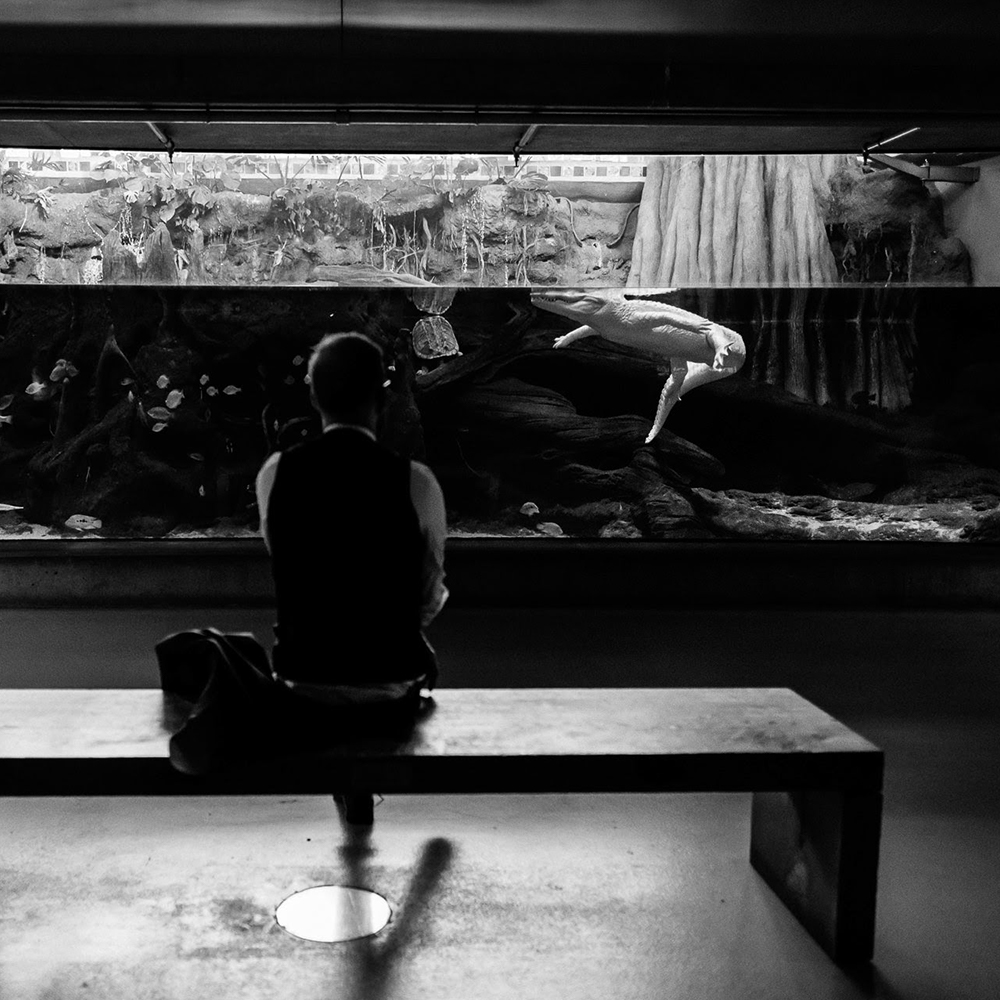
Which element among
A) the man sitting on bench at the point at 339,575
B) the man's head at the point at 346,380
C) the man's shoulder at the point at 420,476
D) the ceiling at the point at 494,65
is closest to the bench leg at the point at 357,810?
the man sitting on bench at the point at 339,575

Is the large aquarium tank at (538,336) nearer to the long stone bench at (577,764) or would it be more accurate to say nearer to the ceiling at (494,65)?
the ceiling at (494,65)

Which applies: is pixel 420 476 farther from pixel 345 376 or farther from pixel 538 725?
pixel 538 725

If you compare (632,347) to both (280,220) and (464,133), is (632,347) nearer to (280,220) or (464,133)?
(464,133)

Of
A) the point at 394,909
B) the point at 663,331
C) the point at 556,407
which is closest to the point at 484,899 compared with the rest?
the point at 394,909

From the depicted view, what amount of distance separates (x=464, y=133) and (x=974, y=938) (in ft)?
17.3

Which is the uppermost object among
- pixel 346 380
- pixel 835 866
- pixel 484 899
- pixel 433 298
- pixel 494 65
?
pixel 494 65

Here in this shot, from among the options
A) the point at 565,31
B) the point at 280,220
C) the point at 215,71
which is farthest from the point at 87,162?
the point at 565,31

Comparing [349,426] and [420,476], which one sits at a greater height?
[349,426]

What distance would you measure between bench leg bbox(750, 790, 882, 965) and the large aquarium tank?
4603 millimetres

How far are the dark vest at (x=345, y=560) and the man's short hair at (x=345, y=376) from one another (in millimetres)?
74

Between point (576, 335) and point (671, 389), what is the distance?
750mm

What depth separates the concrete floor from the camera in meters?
2.60

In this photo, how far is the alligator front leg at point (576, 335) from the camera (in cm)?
734

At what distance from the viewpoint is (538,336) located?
7.38 metres
